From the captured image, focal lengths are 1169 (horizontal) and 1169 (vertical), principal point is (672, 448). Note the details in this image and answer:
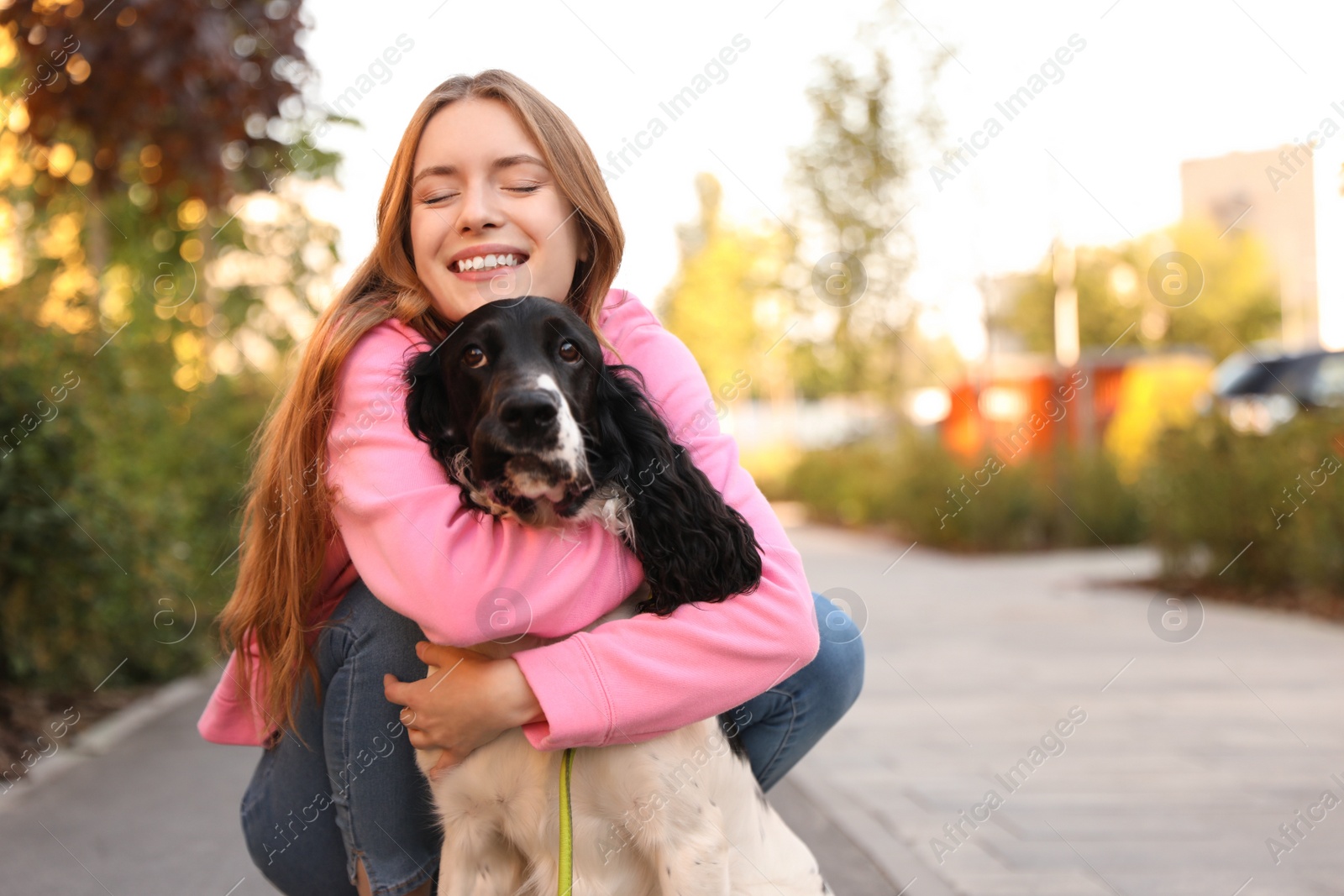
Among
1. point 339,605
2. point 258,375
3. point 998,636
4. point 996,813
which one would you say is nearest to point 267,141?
point 258,375

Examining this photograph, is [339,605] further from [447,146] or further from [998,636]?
[998,636]

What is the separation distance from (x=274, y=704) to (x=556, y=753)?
2.51ft

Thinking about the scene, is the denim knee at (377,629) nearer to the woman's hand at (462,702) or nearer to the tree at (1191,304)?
the woman's hand at (462,702)

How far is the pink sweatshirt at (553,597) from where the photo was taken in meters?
2.14

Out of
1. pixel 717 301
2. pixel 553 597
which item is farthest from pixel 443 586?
pixel 717 301

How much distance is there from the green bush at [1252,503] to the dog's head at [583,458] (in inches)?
295

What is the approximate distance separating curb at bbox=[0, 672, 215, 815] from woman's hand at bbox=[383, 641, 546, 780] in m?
2.81

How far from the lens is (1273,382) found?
18969mm

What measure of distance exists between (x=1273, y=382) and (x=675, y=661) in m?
19.5

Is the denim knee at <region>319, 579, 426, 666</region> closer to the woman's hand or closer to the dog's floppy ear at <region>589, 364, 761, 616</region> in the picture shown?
the woman's hand

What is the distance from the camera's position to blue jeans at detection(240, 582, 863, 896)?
8.29ft

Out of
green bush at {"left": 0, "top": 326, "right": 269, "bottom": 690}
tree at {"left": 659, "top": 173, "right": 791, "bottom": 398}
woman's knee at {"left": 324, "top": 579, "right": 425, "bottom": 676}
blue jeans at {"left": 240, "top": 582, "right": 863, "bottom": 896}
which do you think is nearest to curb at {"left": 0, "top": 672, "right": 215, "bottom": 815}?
green bush at {"left": 0, "top": 326, "right": 269, "bottom": 690}

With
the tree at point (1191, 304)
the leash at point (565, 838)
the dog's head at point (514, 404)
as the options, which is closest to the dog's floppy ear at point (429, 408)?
the dog's head at point (514, 404)

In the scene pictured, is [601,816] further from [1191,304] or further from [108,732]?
[1191,304]
